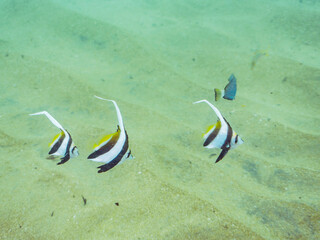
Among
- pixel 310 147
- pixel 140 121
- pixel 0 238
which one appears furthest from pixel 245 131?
pixel 0 238

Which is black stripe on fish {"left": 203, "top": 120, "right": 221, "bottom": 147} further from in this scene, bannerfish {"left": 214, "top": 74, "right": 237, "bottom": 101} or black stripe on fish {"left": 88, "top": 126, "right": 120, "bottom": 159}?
bannerfish {"left": 214, "top": 74, "right": 237, "bottom": 101}

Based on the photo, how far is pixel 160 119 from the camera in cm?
367

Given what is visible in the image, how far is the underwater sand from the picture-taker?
7.52 ft

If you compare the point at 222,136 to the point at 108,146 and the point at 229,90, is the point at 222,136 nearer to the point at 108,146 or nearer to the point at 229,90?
the point at 108,146

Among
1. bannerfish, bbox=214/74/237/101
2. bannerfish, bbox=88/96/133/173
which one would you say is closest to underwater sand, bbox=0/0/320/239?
bannerfish, bbox=88/96/133/173

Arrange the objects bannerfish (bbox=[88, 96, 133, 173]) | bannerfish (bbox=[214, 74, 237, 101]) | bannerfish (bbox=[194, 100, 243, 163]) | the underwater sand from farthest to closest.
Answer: bannerfish (bbox=[214, 74, 237, 101]) → the underwater sand → bannerfish (bbox=[194, 100, 243, 163]) → bannerfish (bbox=[88, 96, 133, 173])

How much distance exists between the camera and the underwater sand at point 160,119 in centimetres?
229

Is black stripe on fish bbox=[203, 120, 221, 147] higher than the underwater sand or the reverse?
higher

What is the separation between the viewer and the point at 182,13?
7.56 m

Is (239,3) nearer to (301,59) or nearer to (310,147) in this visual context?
(301,59)

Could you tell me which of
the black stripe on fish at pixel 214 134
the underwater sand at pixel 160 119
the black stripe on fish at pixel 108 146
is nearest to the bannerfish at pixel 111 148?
the black stripe on fish at pixel 108 146

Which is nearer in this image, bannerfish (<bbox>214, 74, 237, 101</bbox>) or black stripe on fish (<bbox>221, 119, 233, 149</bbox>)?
black stripe on fish (<bbox>221, 119, 233, 149</bbox>)

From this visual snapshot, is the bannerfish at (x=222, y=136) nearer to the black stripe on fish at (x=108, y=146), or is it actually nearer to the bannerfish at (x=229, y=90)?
the black stripe on fish at (x=108, y=146)

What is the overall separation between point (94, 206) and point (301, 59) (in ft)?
17.4
